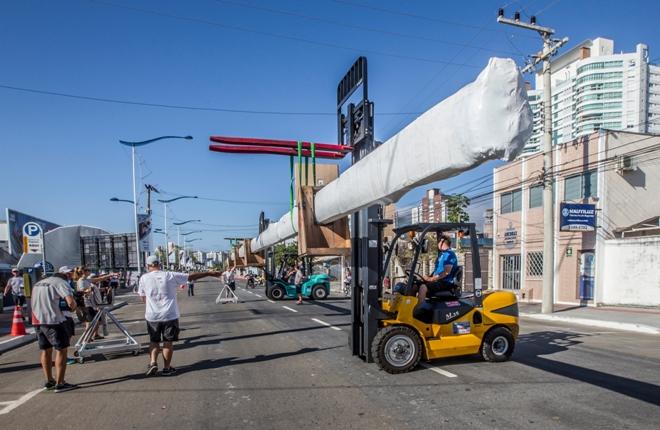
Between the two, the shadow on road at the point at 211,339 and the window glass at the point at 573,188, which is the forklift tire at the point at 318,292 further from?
the window glass at the point at 573,188

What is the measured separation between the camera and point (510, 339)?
295 inches

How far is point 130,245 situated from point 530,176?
35.5m

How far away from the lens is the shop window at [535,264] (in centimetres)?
2253

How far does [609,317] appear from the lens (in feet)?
49.4

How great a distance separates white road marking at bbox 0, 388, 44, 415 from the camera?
5.43 m

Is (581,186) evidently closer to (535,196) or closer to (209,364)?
(535,196)

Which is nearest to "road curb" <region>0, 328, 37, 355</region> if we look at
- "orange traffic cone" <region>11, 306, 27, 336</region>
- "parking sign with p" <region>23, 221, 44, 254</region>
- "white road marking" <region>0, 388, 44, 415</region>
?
"orange traffic cone" <region>11, 306, 27, 336</region>

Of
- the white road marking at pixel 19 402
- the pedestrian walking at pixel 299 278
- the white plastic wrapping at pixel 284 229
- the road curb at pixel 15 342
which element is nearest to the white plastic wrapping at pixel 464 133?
the white plastic wrapping at pixel 284 229

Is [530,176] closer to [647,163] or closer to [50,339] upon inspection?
[647,163]

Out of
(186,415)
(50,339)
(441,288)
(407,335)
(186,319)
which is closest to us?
(186,415)

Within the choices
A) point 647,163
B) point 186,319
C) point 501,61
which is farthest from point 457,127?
point 647,163

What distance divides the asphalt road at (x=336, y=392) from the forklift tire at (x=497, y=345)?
0.57 feet

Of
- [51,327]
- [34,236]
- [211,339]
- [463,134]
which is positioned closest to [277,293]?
[34,236]

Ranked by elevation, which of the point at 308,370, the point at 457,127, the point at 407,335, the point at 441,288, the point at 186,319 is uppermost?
Result: the point at 457,127
